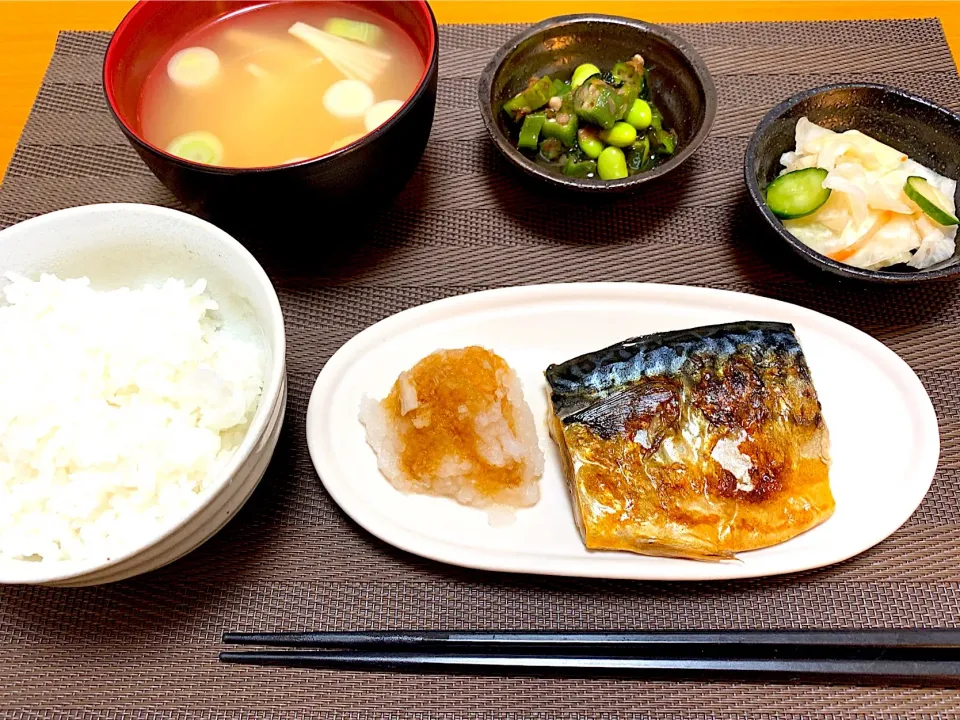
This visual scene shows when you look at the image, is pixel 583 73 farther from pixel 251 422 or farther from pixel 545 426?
pixel 251 422

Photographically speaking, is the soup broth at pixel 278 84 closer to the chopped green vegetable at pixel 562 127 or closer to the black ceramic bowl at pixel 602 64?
the black ceramic bowl at pixel 602 64

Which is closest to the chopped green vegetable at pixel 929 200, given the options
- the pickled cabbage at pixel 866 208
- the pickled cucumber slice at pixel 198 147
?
the pickled cabbage at pixel 866 208

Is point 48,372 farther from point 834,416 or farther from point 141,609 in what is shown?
point 834,416

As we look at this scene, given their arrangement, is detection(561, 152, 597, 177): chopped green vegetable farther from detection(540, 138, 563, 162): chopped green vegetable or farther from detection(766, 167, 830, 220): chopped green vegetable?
detection(766, 167, 830, 220): chopped green vegetable

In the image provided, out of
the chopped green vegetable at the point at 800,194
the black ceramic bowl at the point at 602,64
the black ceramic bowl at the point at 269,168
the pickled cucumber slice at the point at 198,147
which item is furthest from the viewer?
the black ceramic bowl at the point at 602,64

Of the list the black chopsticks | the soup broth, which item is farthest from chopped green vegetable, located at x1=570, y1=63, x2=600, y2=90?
the black chopsticks

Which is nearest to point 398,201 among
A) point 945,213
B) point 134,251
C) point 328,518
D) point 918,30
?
point 134,251
